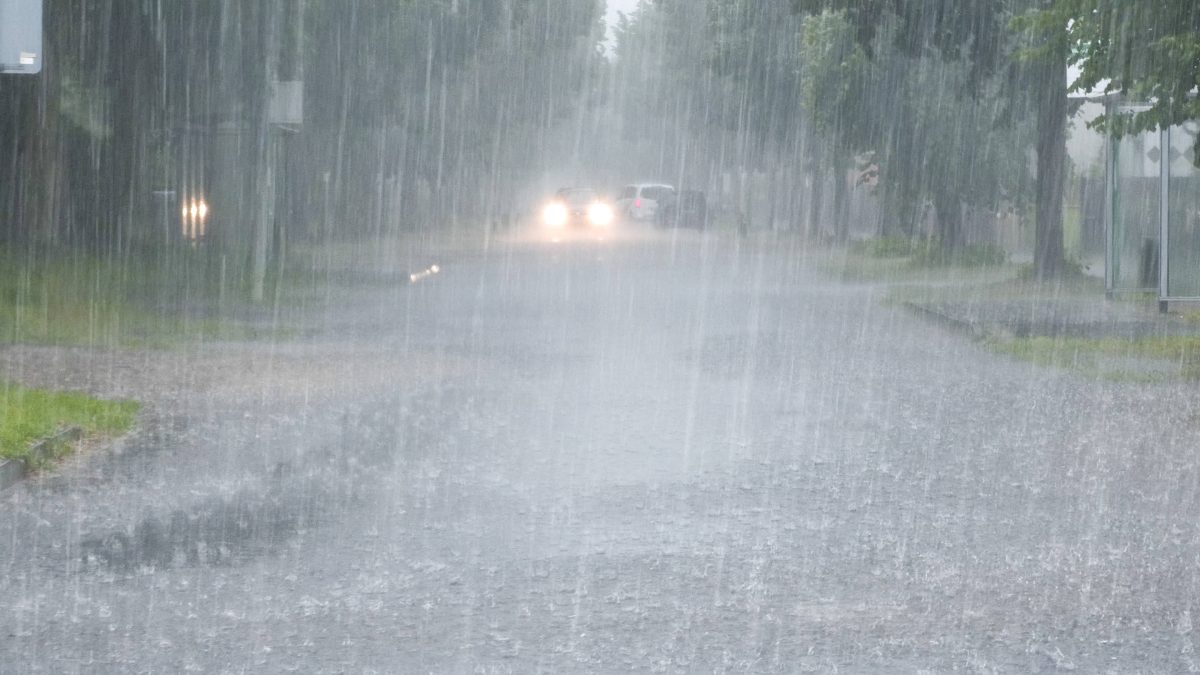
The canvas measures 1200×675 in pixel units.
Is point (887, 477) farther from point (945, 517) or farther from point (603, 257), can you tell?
point (603, 257)

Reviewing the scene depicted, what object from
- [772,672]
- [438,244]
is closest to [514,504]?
[772,672]

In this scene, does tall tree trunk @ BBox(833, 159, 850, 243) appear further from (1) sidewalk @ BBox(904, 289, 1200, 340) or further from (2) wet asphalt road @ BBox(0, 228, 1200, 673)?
(2) wet asphalt road @ BBox(0, 228, 1200, 673)

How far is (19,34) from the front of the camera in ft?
32.0

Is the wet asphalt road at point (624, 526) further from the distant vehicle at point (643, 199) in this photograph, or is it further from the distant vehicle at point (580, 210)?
the distant vehicle at point (643, 199)

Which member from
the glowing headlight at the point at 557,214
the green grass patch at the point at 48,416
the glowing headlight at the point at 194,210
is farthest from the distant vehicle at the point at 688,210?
the green grass patch at the point at 48,416

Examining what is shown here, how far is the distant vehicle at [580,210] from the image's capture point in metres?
67.5

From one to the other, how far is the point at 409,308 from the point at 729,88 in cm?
3595

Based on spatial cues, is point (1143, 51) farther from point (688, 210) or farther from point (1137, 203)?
point (688, 210)

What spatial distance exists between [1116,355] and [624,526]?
32.0ft

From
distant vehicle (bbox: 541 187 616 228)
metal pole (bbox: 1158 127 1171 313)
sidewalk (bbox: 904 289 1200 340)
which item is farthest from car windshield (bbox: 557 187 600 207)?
metal pole (bbox: 1158 127 1171 313)

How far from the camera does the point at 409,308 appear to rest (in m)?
23.8

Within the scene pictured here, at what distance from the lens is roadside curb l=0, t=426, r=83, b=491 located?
970 centimetres

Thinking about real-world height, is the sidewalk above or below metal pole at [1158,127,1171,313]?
below

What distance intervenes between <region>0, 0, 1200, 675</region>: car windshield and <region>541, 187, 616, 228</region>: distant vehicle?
80.0ft
